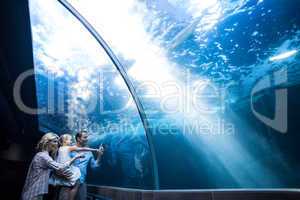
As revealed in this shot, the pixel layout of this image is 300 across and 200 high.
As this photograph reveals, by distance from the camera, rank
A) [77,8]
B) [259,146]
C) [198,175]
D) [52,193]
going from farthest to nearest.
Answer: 1. [198,175]
2. [259,146]
3. [77,8]
4. [52,193]

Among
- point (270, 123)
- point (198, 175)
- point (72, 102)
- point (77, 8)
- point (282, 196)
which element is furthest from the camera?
point (198, 175)

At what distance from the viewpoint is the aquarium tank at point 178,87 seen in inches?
247

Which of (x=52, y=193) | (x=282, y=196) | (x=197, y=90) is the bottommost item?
(x=282, y=196)

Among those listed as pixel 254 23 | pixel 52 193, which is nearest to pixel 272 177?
pixel 254 23

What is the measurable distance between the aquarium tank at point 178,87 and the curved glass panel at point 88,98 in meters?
0.03

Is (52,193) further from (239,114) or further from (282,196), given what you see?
(239,114)

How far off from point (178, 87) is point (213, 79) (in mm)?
1413

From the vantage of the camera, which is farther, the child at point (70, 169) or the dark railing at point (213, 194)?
the dark railing at point (213, 194)

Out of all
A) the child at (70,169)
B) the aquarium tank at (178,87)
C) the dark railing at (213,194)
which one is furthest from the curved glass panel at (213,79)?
the dark railing at (213,194)

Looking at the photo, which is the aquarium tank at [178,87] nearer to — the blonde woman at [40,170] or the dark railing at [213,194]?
the dark railing at [213,194]

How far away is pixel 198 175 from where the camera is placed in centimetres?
901

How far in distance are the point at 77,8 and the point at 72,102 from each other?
2.65 metres

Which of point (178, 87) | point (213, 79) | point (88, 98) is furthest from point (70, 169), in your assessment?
point (213, 79)

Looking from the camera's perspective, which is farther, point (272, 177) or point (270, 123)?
point (272, 177)
